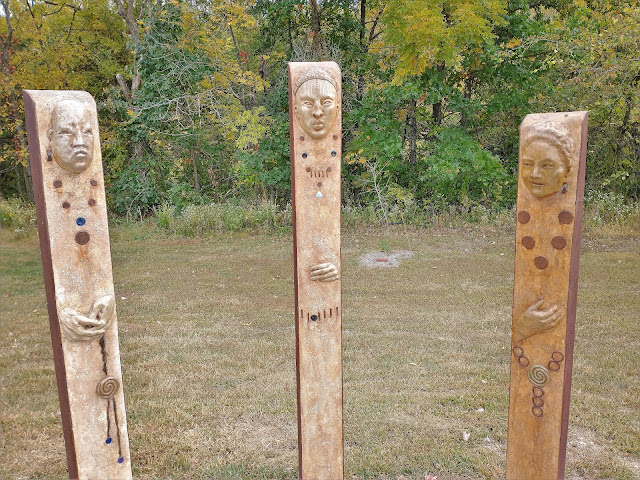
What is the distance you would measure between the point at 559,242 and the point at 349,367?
2.59m

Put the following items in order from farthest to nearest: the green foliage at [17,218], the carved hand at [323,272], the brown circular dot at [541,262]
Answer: the green foliage at [17,218] < the carved hand at [323,272] < the brown circular dot at [541,262]

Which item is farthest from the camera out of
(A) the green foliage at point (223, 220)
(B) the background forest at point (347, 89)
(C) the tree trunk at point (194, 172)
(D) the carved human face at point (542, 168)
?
(C) the tree trunk at point (194, 172)

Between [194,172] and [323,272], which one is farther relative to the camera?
[194,172]

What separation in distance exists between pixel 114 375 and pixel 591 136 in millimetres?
9713

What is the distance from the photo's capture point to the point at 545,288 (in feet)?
8.06

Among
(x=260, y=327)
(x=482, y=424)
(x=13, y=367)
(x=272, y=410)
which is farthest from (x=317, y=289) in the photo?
(x=13, y=367)

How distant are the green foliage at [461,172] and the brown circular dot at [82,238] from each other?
7004mm

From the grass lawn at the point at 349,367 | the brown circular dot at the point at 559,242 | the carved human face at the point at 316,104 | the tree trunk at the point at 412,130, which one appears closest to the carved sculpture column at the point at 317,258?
the carved human face at the point at 316,104

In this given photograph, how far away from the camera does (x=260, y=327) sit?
550 cm

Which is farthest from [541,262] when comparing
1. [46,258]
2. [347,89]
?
[347,89]

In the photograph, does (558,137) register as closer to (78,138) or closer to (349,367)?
(78,138)

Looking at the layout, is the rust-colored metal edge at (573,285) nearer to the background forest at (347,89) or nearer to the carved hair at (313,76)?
the carved hair at (313,76)

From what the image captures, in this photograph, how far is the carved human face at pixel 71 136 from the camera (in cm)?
223

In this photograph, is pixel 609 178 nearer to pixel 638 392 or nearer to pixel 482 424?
pixel 638 392
